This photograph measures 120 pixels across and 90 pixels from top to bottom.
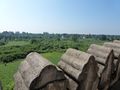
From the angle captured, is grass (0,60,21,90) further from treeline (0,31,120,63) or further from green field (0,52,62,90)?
treeline (0,31,120,63)

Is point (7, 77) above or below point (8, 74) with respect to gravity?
above

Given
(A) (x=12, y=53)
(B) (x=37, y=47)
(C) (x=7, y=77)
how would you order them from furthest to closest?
(B) (x=37, y=47) → (A) (x=12, y=53) → (C) (x=7, y=77)

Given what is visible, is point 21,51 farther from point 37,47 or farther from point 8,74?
point 8,74

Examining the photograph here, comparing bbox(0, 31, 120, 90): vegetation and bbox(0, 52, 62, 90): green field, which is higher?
bbox(0, 52, 62, 90): green field

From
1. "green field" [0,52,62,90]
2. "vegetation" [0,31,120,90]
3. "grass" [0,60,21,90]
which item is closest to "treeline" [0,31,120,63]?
"vegetation" [0,31,120,90]

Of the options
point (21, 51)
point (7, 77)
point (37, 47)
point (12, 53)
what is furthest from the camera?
point (37, 47)

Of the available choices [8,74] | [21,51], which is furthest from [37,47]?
[8,74]

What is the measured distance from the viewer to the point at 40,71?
153 inches

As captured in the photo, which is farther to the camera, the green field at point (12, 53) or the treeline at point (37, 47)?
the treeline at point (37, 47)

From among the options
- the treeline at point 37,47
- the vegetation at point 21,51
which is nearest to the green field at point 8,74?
the vegetation at point 21,51

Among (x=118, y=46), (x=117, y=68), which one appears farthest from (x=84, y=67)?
(x=118, y=46)

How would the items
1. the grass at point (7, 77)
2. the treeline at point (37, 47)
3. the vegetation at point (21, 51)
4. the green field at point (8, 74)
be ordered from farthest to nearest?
1. the treeline at point (37, 47)
2. the vegetation at point (21, 51)
3. the green field at point (8, 74)
4. the grass at point (7, 77)

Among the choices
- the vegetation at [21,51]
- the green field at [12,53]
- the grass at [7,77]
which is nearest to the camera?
the grass at [7,77]

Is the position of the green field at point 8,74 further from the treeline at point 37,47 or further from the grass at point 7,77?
the treeline at point 37,47
